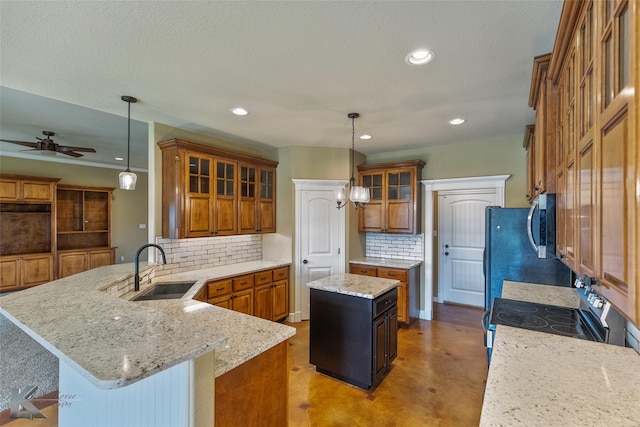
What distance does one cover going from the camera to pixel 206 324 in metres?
1.73

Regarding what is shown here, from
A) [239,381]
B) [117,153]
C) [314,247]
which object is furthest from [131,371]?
[117,153]

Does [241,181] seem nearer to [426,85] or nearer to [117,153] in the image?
[426,85]

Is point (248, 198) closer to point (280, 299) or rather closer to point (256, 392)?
point (280, 299)

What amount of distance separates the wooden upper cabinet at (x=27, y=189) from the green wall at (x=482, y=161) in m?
6.54

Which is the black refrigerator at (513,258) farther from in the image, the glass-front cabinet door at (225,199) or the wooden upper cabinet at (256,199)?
the glass-front cabinet door at (225,199)

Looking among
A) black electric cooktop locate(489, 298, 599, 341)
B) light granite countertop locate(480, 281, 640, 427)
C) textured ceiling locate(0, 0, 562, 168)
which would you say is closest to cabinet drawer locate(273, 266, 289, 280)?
textured ceiling locate(0, 0, 562, 168)

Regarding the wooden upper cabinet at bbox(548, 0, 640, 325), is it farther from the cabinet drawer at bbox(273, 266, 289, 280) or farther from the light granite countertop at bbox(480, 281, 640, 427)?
the cabinet drawer at bbox(273, 266, 289, 280)

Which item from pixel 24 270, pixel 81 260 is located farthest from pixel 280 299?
pixel 24 270

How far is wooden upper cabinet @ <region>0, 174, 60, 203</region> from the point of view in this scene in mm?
5125

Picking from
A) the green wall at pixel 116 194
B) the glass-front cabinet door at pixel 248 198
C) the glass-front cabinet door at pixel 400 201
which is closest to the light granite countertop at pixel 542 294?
the glass-front cabinet door at pixel 400 201

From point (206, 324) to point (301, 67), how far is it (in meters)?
1.80

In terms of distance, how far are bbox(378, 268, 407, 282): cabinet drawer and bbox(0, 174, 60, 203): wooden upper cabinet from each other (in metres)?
6.26

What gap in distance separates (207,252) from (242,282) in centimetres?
65

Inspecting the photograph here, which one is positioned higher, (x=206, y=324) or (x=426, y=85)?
(x=426, y=85)
